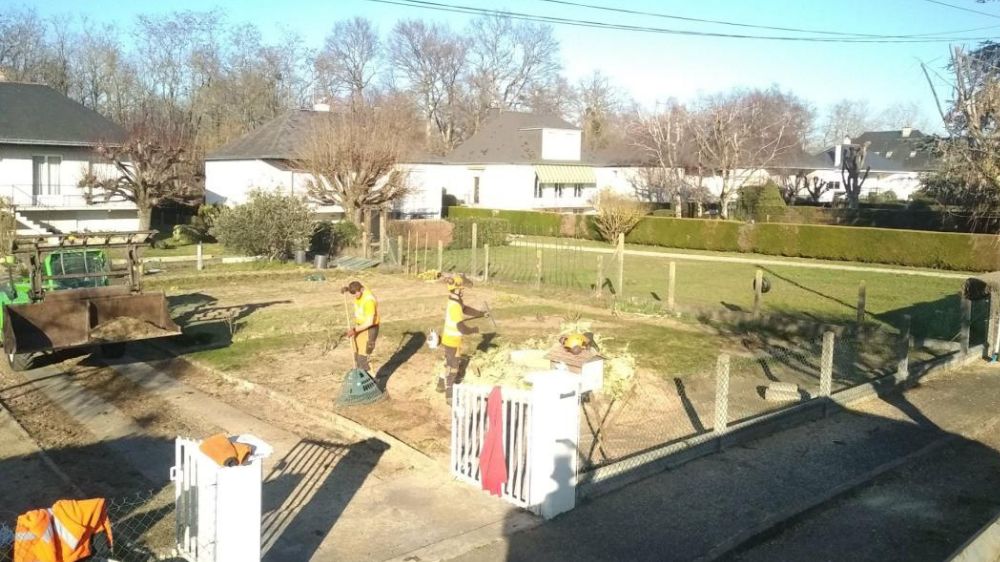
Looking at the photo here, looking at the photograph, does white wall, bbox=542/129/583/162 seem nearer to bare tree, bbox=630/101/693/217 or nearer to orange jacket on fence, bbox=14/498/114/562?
bare tree, bbox=630/101/693/217

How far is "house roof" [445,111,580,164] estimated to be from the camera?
2100 inches

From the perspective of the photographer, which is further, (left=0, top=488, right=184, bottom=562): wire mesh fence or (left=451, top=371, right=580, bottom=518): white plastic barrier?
(left=451, top=371, right=580, bottom=518): white plastic barrier

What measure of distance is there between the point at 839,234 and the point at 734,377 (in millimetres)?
24779

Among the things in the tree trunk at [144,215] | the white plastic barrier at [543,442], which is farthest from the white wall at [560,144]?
the white plastic barrier at [543,442]

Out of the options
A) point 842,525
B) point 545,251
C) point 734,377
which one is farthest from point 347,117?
point 842,525

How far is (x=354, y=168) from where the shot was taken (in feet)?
102

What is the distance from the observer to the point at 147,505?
7.56 m

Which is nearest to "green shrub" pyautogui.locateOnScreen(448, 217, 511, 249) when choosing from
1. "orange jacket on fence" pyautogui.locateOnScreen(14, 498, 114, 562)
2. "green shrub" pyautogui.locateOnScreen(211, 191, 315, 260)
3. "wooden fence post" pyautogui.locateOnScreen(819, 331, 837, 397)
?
"green shrub" pyautogui.locateOnScreen(211, 191, 315, 260)

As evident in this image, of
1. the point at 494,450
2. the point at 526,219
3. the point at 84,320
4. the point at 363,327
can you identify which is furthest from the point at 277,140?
the point at 494,450

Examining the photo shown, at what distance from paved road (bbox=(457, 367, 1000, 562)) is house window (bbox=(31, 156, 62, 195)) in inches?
1353

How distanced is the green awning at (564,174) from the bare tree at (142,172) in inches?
907

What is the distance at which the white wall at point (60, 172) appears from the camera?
1359 inches

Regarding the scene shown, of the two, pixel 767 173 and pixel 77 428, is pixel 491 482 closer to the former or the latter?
pixel 77 428

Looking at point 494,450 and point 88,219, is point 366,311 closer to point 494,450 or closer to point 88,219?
point 494,450
